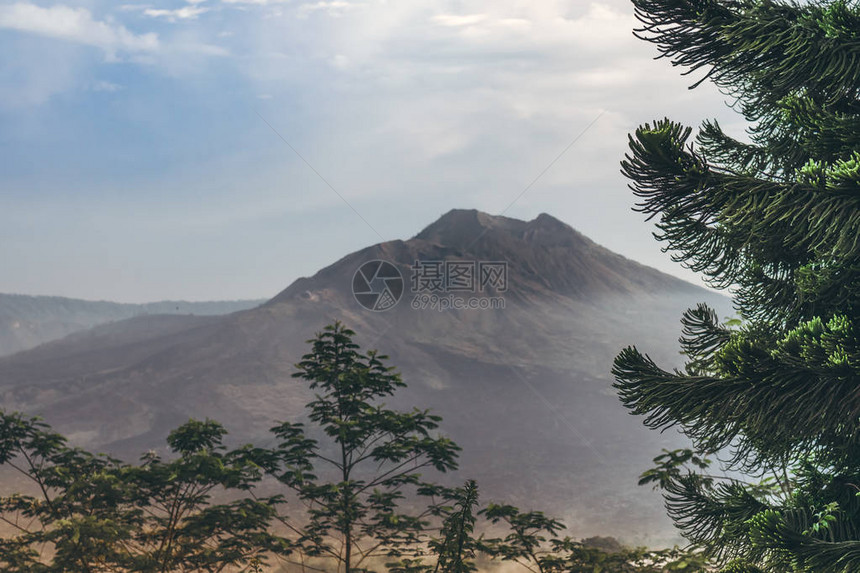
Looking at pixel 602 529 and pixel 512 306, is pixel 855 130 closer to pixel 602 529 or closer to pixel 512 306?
pixel 602 529

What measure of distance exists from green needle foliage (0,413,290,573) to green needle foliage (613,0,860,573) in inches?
165

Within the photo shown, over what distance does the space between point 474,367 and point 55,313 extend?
386 feet

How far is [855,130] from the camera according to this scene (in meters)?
3.72

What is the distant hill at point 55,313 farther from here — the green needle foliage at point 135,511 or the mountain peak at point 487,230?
the green needle foliage at point 135,511

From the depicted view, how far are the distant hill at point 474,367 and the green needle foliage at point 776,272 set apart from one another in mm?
19029

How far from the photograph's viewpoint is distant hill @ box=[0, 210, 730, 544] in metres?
34.8

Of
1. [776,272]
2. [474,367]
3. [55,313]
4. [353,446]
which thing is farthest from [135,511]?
[55,313]

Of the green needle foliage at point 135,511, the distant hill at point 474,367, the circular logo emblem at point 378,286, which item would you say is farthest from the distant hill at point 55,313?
the green needle foliage at point 135,511

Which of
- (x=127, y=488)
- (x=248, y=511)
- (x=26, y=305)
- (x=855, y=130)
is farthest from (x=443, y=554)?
(x=26, y=305)

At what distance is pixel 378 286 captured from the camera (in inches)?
2670

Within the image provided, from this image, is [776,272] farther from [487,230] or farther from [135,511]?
[487,230]

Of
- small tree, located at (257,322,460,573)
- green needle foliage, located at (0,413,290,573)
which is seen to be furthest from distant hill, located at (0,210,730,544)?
green needle foliage, located at (0,413,290,573)

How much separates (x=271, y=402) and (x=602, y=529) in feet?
89.2

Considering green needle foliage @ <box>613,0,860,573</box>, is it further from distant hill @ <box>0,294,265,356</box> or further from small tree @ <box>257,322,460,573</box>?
distant hill @ <box>0,294,265,356</box>
